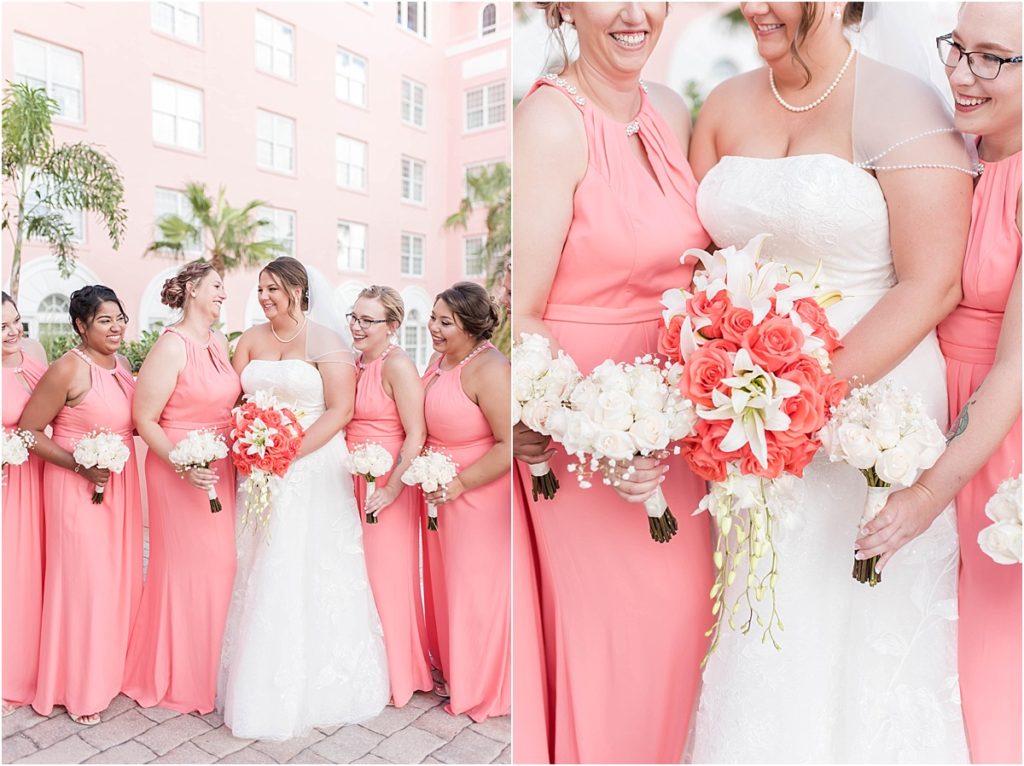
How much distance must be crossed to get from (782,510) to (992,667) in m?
0.65

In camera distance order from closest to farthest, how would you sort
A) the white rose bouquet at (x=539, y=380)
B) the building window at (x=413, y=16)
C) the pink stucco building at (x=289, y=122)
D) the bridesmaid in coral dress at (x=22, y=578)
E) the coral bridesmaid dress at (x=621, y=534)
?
the white rose bouquet at (x=539, y=380)
the coral bridesmaid dress at (x=621, y=534)
the pink stucco building at (x=289, y=122)
the bridesmaid in coral dress at (x=22, y=578)
the building window at (x=413, y=16)

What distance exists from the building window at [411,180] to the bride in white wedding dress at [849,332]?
855 millimetres

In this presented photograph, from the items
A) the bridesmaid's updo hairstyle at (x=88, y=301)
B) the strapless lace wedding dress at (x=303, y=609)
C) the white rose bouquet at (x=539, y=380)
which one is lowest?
the strapless lace wedding dress at (x=303, y=609)

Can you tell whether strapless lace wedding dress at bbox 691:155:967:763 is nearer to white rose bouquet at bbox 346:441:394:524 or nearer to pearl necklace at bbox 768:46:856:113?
pearl necklace at bbox 768:46:856:113

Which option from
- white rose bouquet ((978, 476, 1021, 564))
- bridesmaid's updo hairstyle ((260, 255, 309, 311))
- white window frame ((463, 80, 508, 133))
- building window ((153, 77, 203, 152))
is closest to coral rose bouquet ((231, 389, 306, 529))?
bridesmaid's updo hairstyle ((260, 255, 309, 311))

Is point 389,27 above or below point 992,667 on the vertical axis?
above

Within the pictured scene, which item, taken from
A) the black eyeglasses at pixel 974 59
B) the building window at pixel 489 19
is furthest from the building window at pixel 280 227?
the black eyeglasses at pixel 974 59

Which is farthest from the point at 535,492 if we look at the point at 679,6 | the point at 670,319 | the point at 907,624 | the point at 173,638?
the point at 679,6

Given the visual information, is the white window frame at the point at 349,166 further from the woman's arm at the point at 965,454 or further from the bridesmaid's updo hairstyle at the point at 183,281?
the woman's arm at the point at 965,454

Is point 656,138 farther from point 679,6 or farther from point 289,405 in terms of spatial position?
point 289,405

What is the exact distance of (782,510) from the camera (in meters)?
1.74

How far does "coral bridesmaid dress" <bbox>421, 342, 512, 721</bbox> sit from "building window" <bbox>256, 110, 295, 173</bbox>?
2.40 feet

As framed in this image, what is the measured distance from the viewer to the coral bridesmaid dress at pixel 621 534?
6.32ft

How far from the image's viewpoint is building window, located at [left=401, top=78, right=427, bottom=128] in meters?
2.30
